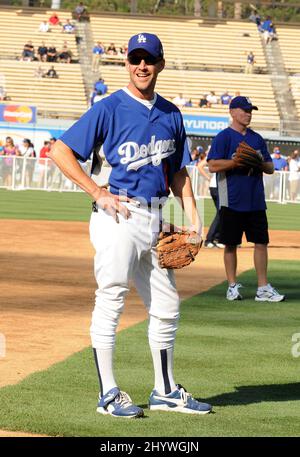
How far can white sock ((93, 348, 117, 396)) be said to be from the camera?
20.6 ft

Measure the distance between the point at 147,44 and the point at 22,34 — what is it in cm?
4738

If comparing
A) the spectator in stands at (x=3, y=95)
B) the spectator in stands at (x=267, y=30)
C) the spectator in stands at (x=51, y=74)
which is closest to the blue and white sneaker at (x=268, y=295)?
the spectator in stands at (x=3, y=95)

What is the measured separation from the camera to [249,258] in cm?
1755

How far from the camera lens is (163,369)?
6516 mm

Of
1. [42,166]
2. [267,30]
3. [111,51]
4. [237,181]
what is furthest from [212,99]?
[237,181]

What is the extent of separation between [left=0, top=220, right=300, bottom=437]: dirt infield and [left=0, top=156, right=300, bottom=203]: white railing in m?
13.3

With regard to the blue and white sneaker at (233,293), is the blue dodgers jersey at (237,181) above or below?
above

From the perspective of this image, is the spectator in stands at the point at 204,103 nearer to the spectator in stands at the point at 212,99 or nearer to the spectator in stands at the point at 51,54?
the spectator in stands at the point at 212,99

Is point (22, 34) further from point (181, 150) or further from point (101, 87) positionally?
point (181, 150)

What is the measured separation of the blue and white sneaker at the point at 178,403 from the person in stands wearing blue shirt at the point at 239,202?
5448 millimetres

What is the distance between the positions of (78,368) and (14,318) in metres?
2.49

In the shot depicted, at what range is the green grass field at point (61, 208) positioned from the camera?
2525 centimetres

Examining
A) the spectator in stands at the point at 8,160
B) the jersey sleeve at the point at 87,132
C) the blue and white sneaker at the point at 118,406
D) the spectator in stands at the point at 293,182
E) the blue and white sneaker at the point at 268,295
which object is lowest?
the spectator in stands at the point at 293,182

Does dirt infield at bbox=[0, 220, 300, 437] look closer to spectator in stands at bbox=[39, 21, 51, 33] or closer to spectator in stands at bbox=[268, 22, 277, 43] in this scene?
spectator in stands at bbox=[39, 21, 51, 33]
